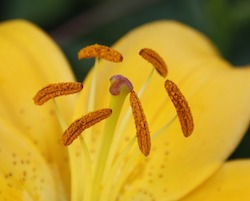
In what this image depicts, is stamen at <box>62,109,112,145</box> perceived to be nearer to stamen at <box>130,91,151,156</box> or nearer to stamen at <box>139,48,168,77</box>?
stamen at <box>130,91,151,156</box>

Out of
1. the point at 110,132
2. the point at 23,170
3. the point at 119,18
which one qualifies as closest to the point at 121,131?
the point at 110,132

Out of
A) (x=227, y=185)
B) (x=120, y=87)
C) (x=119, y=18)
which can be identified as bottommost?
(x=227, y=185)

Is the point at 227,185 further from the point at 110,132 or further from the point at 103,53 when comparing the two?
the point at 103,53

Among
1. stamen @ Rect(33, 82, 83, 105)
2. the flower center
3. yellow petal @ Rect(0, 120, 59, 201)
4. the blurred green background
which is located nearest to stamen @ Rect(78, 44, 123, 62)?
the flower center

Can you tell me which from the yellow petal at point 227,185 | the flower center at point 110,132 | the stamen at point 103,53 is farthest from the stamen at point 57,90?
the yellow petal at point 227,185

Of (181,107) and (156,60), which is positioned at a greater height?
(156,60)

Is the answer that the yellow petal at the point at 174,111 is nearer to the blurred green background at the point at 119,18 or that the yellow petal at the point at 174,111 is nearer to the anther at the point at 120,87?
the anther at the point at 120,87
